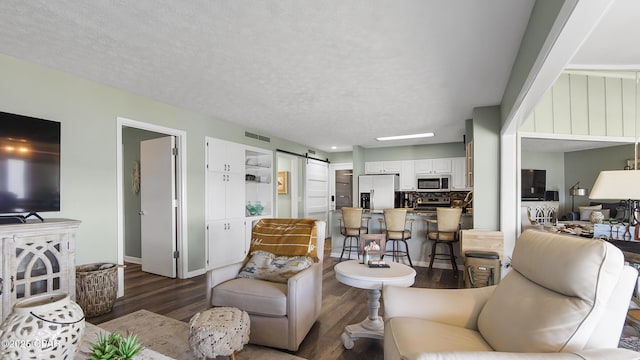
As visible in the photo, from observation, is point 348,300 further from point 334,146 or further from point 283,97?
point 334,146

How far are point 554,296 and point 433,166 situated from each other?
19.9ft

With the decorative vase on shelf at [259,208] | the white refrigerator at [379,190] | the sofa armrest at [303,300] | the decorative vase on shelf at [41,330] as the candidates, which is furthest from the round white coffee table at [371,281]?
the white refrigerator at [379,190]

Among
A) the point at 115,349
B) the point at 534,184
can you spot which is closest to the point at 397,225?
the point at 115,349

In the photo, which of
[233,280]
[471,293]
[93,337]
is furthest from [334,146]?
[93,337]

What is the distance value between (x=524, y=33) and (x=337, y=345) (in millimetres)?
2670

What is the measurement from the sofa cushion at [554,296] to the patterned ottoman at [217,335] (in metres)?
1.37

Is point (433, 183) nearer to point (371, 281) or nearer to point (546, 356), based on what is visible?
point (371, 281)

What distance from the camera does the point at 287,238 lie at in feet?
9.12

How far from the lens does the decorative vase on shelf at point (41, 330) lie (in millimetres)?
1032

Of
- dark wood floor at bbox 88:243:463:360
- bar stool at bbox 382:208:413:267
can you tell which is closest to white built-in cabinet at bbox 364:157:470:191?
bar stool at bbox 382:208:413:267

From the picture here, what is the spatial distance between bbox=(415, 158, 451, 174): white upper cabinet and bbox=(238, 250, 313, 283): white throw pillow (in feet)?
17.2

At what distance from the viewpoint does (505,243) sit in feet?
12.2

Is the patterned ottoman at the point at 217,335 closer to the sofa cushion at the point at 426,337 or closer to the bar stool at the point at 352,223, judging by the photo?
the sofa cushion at the point at 426,337

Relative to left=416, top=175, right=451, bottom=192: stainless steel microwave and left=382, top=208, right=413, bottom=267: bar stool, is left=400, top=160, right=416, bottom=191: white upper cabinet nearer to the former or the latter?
left=416, top=175, right=451, bottom=192: stainless steel microwave
